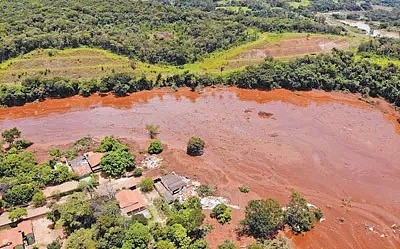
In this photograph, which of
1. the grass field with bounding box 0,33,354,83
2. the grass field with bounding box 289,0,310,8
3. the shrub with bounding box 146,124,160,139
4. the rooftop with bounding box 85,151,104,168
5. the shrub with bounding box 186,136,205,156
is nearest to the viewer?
the rooftop with bounding box 85,151,104,168

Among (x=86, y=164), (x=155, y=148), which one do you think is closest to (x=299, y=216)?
(x=155, y=148)

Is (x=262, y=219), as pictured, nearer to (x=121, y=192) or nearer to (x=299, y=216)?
(x=299, y=216)

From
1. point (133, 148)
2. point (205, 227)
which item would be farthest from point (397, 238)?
point (133, 148)

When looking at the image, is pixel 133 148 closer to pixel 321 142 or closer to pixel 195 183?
pixel 195 183

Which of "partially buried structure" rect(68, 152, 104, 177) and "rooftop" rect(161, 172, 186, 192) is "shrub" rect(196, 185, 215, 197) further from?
"partially buried structure" rect(68, 152, 104, 177)

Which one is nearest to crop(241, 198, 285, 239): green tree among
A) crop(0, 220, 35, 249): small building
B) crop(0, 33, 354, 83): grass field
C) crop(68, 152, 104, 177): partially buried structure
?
crop(68, 152, 104, 177): partially buried structure

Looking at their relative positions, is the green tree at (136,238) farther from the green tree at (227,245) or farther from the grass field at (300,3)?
the grass field at (300,3)

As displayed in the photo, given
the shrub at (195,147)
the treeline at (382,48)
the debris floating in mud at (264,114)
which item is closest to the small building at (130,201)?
the shrub at (195,147)
